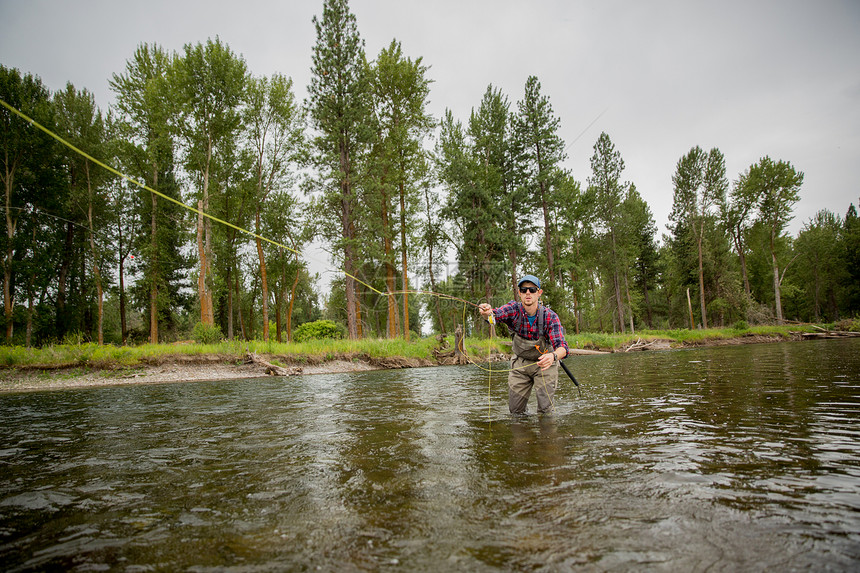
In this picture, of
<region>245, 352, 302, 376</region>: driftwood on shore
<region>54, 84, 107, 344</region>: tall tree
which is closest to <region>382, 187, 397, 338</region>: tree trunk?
<region>245, 352, 302, 376</region>: driftwood on shore

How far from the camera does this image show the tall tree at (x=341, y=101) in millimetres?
24250

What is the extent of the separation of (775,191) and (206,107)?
51.2 metres

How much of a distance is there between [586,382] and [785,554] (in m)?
9.02

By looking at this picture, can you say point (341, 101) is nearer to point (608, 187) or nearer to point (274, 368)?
point (274, 368)

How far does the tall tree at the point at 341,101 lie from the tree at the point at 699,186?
34.2 meters

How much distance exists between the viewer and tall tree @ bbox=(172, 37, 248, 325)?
948 inches

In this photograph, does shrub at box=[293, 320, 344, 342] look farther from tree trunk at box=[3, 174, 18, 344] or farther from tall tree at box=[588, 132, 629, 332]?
tall tree at box=[588, 132, 629, 332]

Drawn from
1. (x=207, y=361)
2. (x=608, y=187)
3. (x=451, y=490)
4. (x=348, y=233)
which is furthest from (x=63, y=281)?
(x=608, y=187)

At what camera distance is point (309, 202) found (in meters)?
29.1

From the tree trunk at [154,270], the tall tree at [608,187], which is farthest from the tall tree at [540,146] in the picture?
the tree trunk at [154,270]

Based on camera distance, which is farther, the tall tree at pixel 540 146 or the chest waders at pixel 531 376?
the tall tree at pixel 540 146

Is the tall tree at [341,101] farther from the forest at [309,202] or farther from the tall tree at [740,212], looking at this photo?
the tall tree at [740,212]

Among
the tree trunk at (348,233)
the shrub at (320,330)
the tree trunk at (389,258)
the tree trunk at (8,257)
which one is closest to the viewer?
the tree trunk at (348,233)

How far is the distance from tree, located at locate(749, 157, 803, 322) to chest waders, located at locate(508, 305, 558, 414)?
44.8 m
